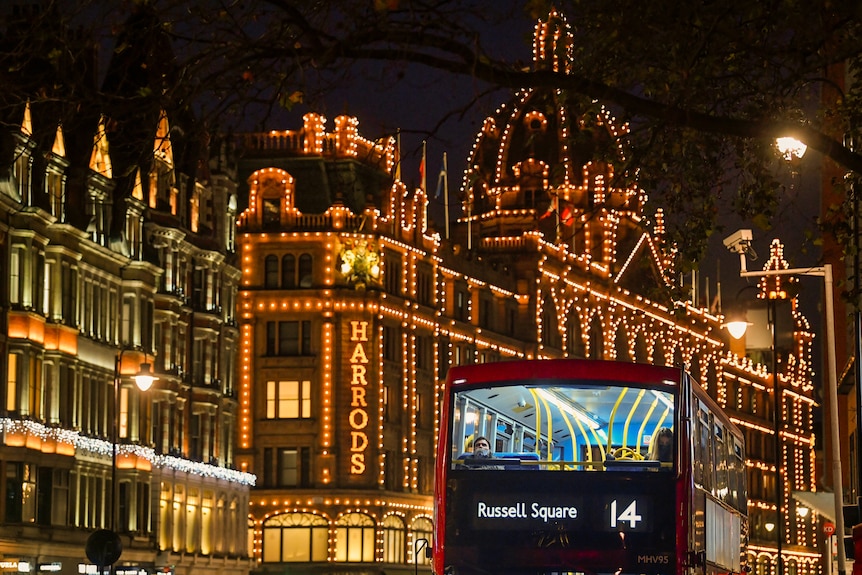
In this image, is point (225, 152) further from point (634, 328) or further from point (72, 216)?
point (634, 328)

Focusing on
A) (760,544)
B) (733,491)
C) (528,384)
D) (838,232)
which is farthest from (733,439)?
(760,544)

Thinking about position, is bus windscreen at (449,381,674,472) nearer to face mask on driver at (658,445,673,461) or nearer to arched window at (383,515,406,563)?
face mask on driver at (658,445,673,461)

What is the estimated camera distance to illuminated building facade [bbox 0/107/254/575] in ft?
179

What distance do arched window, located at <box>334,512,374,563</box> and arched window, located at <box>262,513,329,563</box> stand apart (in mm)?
691

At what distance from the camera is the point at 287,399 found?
9006cm

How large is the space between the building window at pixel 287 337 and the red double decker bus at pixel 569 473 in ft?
209

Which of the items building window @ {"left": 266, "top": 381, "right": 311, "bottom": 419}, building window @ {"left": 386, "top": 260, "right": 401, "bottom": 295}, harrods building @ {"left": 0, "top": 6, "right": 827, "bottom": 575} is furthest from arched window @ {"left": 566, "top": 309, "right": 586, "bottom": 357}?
building window @ {"left": 266, "top": 381, "right": 311, "bottom": 419}

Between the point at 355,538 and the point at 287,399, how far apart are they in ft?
24.6

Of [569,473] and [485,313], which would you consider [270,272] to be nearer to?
[485,313]

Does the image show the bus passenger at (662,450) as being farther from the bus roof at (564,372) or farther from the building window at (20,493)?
the building window at (20,493)

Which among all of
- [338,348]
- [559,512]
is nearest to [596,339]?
[338,348]

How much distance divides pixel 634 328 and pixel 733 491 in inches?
3611

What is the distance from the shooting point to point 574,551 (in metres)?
25.5

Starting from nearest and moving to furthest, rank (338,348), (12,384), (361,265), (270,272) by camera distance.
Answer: (12,384) < (361,265) < (338,348) < (270,272)
